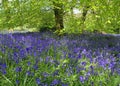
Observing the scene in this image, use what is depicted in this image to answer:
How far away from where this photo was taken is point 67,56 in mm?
5871

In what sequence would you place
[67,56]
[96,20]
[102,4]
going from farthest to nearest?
[96,20], [102,4], [67,56]

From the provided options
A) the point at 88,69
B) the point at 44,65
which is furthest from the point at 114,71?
the point at 44,65

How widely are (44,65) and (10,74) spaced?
2.70ft

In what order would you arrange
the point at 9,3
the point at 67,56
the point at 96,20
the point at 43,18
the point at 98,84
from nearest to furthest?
the point at 98,84 → the point at 67,56 → the point at 96,20 → the point at 9,3 → the point at 43,18

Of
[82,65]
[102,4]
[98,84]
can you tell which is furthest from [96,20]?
[98,84]

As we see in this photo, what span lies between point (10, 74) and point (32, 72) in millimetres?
364

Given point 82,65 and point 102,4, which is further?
point 102,4

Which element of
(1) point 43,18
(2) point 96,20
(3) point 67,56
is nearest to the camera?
(3) point 67,56

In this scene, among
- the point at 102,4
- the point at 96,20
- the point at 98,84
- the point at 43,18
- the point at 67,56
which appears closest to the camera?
the point at 98,84

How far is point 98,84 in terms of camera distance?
448 cm

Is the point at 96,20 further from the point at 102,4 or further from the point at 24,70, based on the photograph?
the point at 24,70

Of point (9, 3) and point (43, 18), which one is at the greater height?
point (9, 3)

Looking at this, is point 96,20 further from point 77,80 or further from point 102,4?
point 77,80

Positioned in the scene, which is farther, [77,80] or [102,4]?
[102,4]
